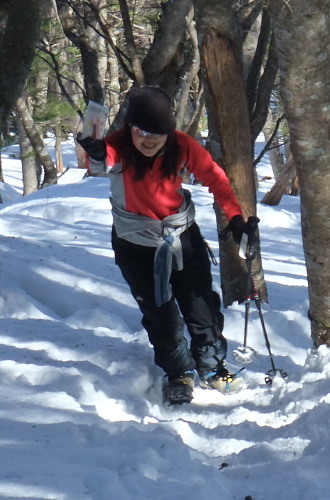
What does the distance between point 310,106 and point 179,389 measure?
5.98ft

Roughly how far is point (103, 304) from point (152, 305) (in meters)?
2.06

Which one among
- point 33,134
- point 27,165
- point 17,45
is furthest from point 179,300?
point 27,165

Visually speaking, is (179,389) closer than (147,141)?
No

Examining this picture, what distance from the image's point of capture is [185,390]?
450 cm

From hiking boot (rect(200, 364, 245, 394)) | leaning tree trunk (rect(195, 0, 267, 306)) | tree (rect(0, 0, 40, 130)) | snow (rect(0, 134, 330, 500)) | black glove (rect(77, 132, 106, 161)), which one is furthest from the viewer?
Answer: tree (rect(0, 0, 40, 130))

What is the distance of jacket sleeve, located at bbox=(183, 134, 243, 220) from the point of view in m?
4.22

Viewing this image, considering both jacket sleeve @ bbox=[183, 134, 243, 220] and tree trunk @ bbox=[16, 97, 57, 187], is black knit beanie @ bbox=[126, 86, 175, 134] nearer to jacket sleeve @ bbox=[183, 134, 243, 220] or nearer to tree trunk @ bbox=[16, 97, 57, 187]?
jacket sleeve @ bbox=[183, 134, 243, 220]

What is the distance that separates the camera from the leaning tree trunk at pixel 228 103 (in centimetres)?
538

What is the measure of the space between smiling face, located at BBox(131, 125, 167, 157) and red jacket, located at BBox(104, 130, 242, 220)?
0.10 metres

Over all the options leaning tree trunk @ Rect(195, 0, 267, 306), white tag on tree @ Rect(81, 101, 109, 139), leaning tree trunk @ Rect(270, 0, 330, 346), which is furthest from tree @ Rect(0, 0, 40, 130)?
leaning tree trunk @ Rect(270, 0, 330, 346)

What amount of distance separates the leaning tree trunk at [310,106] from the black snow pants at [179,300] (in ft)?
2.27

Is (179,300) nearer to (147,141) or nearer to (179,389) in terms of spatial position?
(179,389)

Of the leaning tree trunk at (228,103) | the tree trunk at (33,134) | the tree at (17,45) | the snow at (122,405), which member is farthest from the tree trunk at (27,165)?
the leaning tree trunk at (228,103)

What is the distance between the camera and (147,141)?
4027 mm
